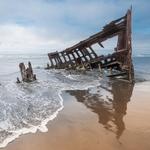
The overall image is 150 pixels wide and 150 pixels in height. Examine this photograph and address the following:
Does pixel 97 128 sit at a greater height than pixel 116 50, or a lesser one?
lesser

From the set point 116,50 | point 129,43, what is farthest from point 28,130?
point 116,50

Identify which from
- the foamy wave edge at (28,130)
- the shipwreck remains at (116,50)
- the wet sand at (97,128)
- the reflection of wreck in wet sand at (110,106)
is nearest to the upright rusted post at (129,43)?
the shipwreck remains at (116,50)

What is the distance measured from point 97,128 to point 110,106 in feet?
9.44

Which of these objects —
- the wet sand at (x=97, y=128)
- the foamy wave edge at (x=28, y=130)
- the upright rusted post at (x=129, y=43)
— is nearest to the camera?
the wet sand at (x=97, y=128)

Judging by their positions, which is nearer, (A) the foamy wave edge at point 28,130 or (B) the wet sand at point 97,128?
(B) the wet sand at point 97,128

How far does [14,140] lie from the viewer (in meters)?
6.30

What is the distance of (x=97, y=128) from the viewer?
7.27 m

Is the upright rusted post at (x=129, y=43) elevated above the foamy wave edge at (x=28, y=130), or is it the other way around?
the upright rusted post at (x=129, y=43)

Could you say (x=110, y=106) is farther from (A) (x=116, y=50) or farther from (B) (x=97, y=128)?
(A) (x=116, y=50)

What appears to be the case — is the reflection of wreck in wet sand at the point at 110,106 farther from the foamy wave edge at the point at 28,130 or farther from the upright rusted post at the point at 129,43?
the upright rusted post at the point at 129,43

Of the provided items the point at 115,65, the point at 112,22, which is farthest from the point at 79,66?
the point at 112,22

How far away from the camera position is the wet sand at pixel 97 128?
6.00 meters

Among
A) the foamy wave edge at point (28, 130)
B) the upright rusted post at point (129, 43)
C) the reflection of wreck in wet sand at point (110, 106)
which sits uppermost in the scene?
the upright rusted post at point (129, 43)

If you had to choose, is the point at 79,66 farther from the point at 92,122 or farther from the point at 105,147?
A: the point at 105,147
